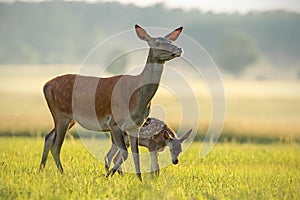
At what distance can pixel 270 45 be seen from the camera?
58.8 meters

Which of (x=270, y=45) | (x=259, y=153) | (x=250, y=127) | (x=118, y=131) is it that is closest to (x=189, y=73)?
(x=118, y=131)

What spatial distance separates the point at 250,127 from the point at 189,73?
1467 cm

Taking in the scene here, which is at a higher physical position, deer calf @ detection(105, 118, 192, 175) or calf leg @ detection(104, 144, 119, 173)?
deer calf @ detection(105, 118, 192, 175)

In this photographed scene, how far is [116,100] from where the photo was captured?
1168 cm

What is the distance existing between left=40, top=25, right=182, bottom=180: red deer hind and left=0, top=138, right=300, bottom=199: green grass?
0.51 m

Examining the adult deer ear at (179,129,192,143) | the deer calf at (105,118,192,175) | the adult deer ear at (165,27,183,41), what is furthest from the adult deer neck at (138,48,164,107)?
the adult deer ear at (179,129,192,143)

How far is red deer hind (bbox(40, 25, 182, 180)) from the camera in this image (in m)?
11.0

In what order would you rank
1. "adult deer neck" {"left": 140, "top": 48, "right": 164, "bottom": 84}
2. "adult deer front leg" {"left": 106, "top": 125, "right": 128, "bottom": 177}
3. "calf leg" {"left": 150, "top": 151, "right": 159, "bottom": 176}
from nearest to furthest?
1. "adult deer neck" {"left": 140, "top": 48, "right": 164, "bottom": 84}
2. "adult deer front leg" {"left": 106, "top": 125, "right": 128, "bottom": 177}
3. "calf leg" {"left": 150, "top": 151, "right": 159, "bottom": 176}

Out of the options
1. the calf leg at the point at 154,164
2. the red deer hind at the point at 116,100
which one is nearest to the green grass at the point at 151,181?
the calf leg at the point at 154,164

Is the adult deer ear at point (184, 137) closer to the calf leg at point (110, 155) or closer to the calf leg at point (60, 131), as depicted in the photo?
the calf leg at point (110, 155)

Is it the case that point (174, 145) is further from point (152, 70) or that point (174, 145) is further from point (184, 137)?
point (152, 70)

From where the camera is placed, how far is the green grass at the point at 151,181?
949 cm

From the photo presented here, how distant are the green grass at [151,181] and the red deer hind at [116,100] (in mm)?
508

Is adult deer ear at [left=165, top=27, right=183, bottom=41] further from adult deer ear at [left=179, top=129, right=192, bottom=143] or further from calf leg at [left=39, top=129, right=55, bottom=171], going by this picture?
calf leg at [left=39, top=129, right=55, bottom=171]
